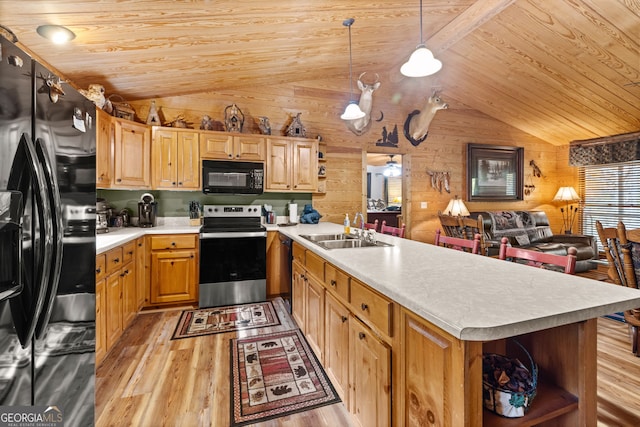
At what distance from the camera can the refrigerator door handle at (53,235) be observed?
101cm

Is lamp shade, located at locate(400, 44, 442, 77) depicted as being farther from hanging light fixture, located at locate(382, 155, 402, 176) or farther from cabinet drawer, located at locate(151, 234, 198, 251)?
hanging light fixture, located at locate(382, 155, 402, 176)

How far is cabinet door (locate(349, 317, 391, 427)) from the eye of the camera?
46.5 inches

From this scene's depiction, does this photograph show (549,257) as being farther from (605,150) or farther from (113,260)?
(605,150)

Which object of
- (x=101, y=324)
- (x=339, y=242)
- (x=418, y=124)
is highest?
(x=418, y=124)

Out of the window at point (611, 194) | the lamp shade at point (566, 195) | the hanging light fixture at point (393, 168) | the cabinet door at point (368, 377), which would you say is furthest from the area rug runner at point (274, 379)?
the hanging light fixture at point (393, 168)

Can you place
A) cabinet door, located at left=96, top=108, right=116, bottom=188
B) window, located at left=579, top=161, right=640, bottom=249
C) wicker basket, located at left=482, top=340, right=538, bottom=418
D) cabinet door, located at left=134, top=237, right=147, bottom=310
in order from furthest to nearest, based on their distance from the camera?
window, located at left=579, top=161, right=640, bottom=249 < cabinet door, located at left=134, top=237, right=147, bottom=310 < cabinet door, located at left=96, top=108, right=116, bottom=188 < wicker basket, located at left=482, top=340, right=538, bottom=418

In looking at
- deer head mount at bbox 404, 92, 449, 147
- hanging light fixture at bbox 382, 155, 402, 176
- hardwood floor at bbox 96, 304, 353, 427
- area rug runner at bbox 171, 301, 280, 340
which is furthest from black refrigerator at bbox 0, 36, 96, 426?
hanging light fixture at bbox 382, 155, 402, 176

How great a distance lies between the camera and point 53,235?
3.43ft

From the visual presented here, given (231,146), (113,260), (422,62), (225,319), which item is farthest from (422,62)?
(225,319)

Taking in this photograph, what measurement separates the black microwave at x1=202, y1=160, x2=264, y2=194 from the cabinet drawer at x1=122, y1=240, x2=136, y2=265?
3.30 feet

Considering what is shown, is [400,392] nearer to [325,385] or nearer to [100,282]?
[325,385]

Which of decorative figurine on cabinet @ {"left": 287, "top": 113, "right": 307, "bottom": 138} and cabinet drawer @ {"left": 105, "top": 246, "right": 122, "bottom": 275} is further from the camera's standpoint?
decorative figurine on cabinet @ {"left": 287, "top": 113, "right": 307, "bottom": 138}

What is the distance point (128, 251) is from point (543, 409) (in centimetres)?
307

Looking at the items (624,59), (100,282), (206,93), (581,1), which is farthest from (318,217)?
(624,59)
